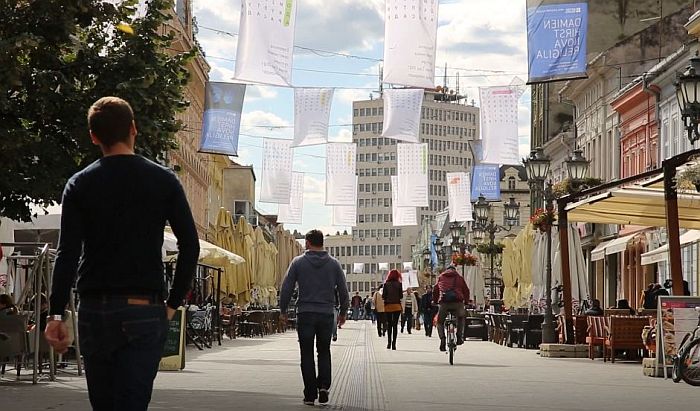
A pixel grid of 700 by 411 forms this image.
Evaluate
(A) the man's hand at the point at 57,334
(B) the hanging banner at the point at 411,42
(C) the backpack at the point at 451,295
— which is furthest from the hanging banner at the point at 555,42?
(A) the man's hand at the point at 57,334

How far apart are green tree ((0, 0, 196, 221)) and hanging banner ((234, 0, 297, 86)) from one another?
27.4 feet

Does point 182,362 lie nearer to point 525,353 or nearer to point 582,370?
point 582,370

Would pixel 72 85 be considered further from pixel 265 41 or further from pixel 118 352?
pixel 118 352

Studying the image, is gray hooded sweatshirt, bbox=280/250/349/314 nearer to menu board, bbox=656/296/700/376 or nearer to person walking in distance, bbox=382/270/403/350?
menu board, bbox=656/296/700/376

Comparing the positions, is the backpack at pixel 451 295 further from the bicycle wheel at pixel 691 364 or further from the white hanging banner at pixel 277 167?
the white hanging banner at pixel 277 167

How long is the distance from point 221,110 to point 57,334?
29.8 metres

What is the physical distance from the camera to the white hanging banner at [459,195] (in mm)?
60656

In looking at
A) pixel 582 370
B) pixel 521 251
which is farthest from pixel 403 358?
pixel 521 251

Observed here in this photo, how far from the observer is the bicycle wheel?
65.8 ft

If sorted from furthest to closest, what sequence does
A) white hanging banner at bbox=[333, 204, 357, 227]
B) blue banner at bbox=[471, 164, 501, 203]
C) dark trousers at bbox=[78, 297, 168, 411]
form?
blue banner at bbox=[471, 164, 501, 203] → white hanging banner at bbox=[333, 204, 357, 227] → dark trousers at bbox=[78, 297, 168, 411]

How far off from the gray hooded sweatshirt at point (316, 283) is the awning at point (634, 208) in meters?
10.5

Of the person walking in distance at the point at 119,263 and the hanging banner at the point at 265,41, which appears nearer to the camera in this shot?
the person walking in distance at the point at 119,263

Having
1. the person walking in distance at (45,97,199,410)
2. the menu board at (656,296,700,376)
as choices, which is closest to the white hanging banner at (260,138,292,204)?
the menu board at (656,296,700,376)

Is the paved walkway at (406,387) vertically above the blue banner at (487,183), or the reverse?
the blue banner at (487,183)
